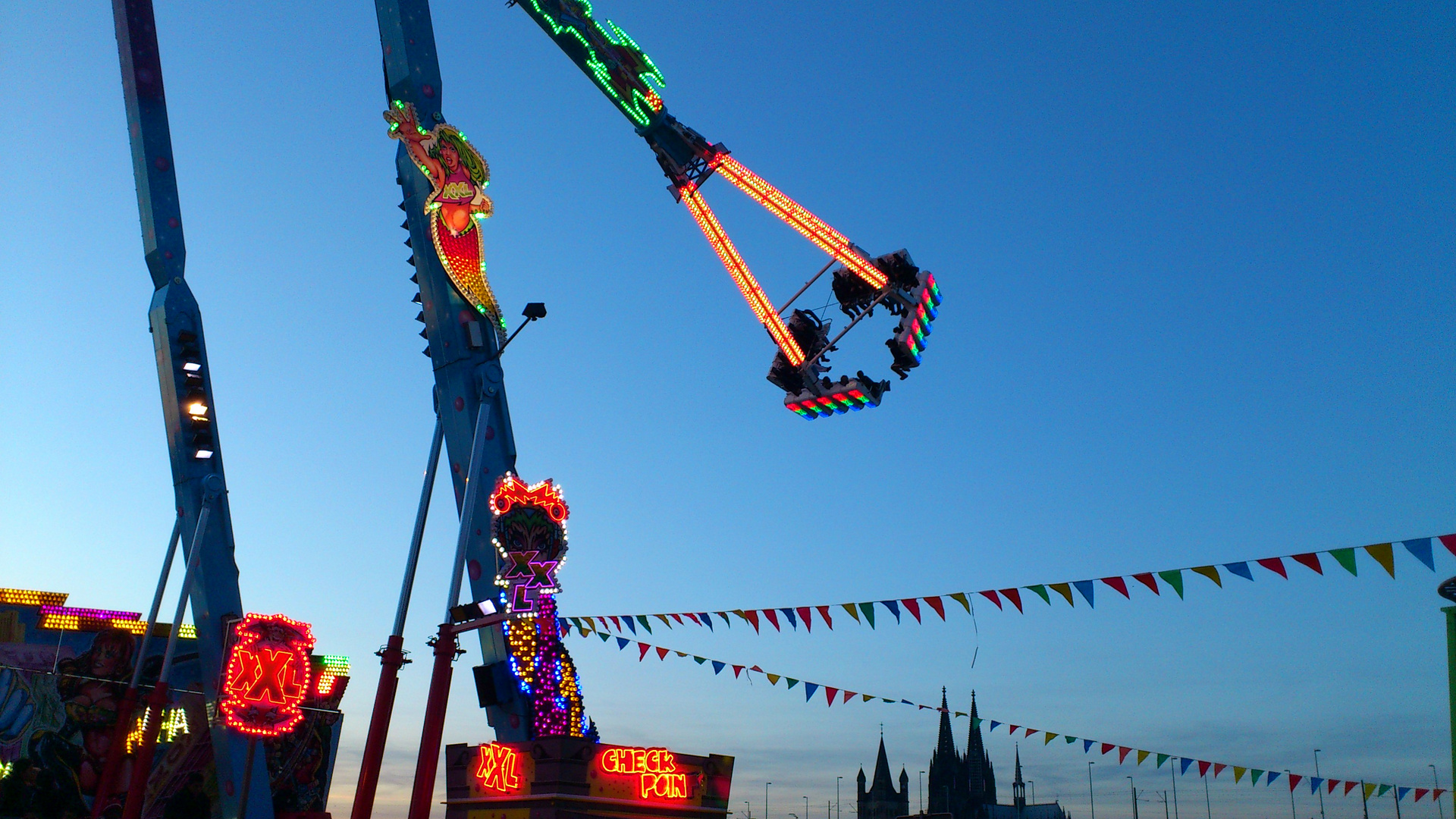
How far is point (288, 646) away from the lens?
33.4m

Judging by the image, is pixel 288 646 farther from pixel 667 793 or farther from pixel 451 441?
pixel 667 793

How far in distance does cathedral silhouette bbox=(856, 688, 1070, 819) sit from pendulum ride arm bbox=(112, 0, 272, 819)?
9202cm

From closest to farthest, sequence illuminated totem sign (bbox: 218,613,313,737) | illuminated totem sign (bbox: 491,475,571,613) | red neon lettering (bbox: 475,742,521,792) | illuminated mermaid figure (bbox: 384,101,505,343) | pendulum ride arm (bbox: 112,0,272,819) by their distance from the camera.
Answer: red neon lettering (bbox: 475,742,521,792) < illuminated totem sign (bbox: 491,475,571,613) < illuminated mermaid figure (bbox: 384,101,505,343) < illuminated totem sign (bbox: 218,613,313,737) < pendulum ride arm (bbox: 112,0,272,819)

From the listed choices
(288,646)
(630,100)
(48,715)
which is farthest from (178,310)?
(630,100)

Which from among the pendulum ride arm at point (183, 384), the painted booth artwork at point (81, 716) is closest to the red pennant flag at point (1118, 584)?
the pendulum ride arm at point (183, 384)

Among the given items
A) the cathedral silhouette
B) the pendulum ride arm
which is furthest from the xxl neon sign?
the cathedral silhouette

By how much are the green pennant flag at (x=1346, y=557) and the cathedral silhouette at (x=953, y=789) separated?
342 feet

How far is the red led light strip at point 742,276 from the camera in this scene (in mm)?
27266

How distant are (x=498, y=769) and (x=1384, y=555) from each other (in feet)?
55.5

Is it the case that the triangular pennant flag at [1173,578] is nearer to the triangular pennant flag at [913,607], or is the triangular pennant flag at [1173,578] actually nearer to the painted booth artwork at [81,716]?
the triangular pennant flag at [913,607]

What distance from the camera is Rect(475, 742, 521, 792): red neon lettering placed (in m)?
25.1

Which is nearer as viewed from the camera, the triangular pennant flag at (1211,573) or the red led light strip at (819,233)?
the triangular pennant flag at (1211,573)

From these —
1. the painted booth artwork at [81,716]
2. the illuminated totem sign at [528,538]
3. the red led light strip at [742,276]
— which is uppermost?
the red led light strip at [742,276]

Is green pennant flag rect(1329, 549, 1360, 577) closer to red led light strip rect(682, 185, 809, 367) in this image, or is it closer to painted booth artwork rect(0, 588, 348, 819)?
red led light strip rect(682, 185, 809, 367)
